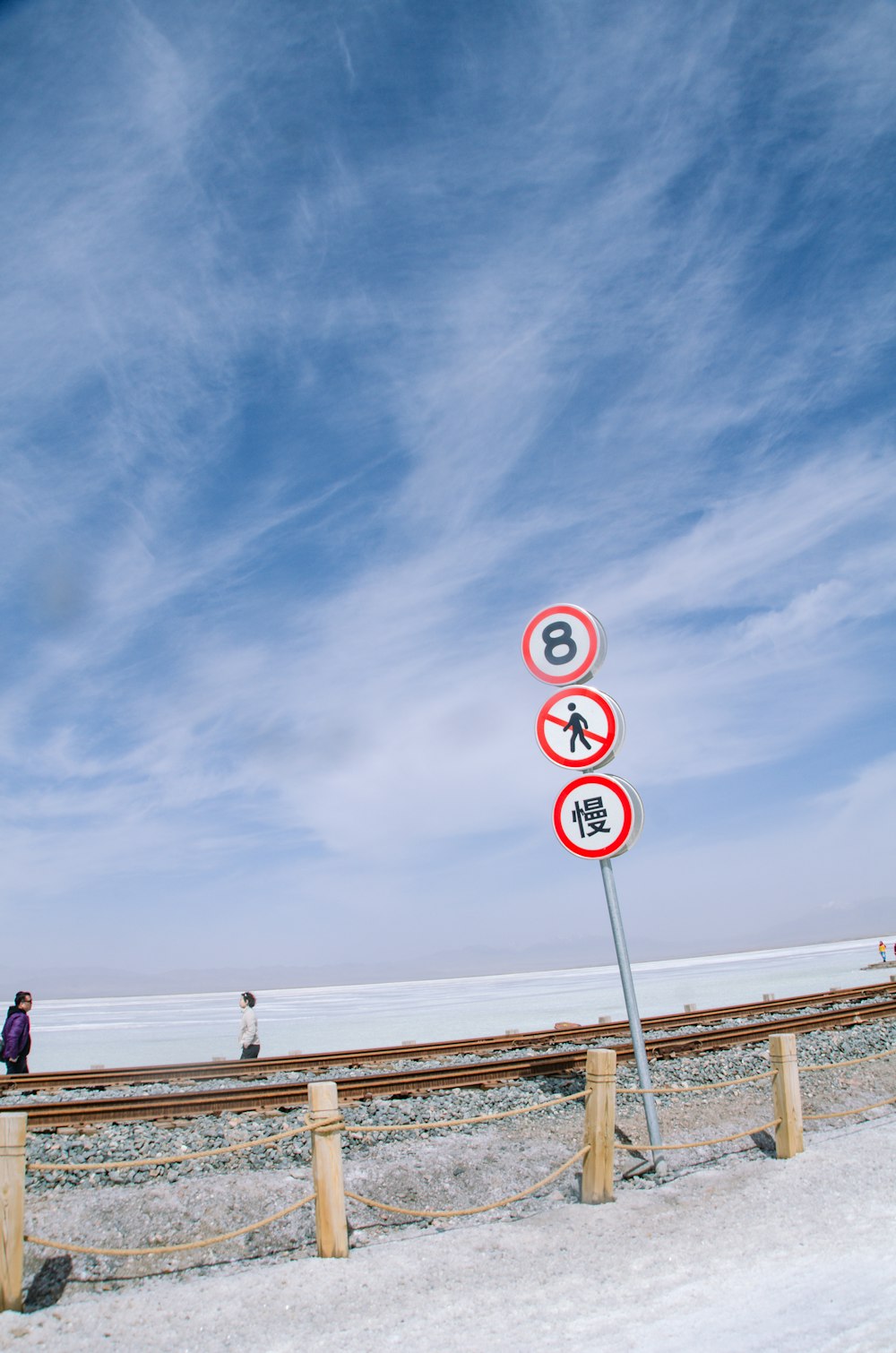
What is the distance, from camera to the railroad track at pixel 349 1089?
9.27 metres

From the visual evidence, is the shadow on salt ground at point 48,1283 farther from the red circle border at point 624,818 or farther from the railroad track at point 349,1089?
the red circle border at point 624,818

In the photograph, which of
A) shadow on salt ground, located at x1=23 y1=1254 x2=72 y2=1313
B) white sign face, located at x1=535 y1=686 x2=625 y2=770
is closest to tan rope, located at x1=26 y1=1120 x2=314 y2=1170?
shadow on salt ground, located at x1=23 y1=1254 x2=72 y2=1313

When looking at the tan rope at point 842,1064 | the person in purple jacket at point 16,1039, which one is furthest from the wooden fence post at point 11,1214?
the person in purple jacket at point 16,1039

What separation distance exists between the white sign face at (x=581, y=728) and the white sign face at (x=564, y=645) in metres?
0.18

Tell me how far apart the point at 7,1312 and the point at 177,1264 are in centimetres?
126

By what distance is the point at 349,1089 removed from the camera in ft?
33.1

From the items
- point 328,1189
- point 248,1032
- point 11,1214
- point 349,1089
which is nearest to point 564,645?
point 328,1189

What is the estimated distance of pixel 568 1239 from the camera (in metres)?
5.54

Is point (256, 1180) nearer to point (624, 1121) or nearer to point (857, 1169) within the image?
point (624, 1121)

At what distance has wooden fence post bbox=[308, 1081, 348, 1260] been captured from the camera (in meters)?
5.48

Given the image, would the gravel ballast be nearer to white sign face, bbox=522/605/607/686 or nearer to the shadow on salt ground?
the shadow on salt ground

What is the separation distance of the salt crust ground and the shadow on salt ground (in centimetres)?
12

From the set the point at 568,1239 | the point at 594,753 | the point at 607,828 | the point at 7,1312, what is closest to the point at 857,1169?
the point at 568,1239

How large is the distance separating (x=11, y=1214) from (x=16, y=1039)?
9042mm
